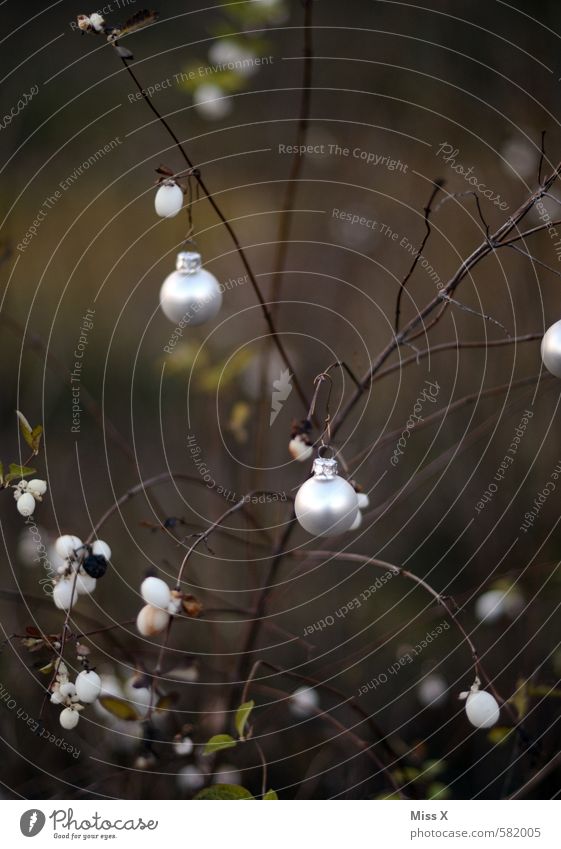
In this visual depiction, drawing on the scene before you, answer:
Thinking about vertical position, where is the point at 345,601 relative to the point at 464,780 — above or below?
above

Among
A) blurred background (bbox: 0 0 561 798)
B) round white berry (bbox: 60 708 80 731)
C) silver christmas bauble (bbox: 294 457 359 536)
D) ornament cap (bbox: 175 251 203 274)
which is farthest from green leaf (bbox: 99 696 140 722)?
ornament cap (bbox: 175 251 203 274)

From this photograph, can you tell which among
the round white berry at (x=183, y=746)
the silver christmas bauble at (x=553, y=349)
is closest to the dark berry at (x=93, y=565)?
the round white berry at (x=183, y=746)

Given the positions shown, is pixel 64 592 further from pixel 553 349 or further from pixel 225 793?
pixel 553 349

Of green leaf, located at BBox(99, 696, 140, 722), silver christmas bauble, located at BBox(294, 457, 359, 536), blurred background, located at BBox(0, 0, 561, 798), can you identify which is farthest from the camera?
blurred background, located at BBox(0, 0, 561, 798)

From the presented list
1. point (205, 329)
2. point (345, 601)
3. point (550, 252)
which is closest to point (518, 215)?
point (550, 252)

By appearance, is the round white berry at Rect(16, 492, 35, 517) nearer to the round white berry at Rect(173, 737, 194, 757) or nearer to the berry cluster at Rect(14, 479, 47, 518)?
the berry cluster at Rect(14, 479, 47, 518)

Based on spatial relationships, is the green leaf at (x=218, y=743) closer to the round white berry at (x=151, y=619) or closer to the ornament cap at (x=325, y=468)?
the round white berry at (x=151, y=619)
